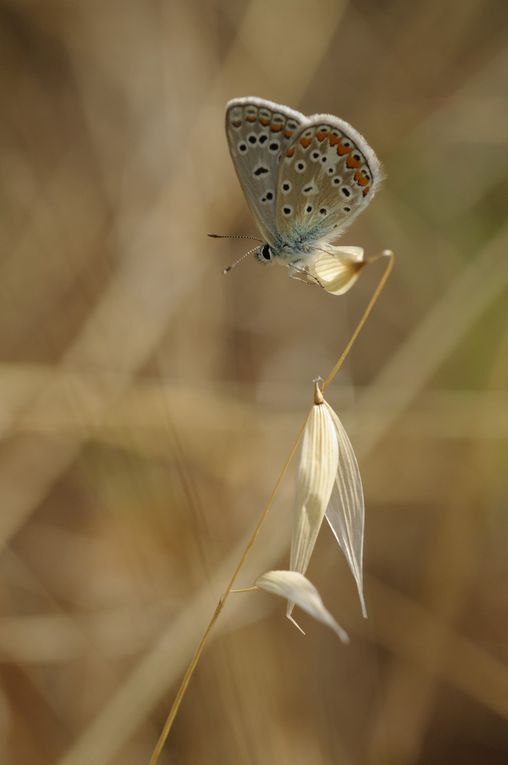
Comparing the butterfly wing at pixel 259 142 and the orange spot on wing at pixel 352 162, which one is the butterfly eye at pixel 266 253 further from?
the orange spot on wing at pixel 352 162

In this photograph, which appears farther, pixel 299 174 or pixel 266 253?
pixel 266 253

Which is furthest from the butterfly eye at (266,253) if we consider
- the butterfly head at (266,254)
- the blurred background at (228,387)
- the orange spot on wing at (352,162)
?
the blurred background at (228,387)

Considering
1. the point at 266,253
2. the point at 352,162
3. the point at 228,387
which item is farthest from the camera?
the point at 228,387

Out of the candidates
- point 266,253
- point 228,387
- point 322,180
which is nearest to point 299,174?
point 322,180

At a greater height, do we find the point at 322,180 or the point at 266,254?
the point at 322,180

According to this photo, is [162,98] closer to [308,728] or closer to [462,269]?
[462,269]

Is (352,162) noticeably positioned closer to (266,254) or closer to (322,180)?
(322,180)
